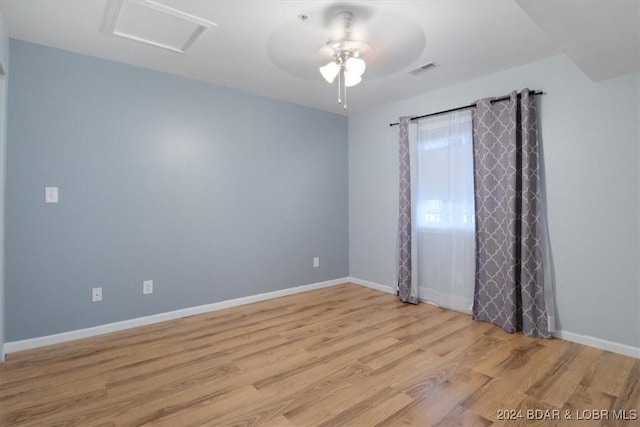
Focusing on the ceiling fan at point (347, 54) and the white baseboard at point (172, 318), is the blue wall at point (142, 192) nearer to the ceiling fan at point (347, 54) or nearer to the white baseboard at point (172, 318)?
the white baseboard at point (172, 318)

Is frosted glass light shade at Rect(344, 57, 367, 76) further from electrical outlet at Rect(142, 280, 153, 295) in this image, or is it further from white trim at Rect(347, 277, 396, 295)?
white trim at Rect(347, 277, 396, 295)

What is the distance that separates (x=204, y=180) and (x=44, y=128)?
1.36 metres

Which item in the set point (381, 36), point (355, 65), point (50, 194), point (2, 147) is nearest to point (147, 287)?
point (50, 194)

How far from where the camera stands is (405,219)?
12.6ft

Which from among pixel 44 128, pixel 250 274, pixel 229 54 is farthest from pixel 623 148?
pixel 44 128

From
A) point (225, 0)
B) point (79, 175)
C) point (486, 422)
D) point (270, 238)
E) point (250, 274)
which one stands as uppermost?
point (225, 0)

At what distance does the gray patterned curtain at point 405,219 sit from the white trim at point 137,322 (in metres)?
1.25

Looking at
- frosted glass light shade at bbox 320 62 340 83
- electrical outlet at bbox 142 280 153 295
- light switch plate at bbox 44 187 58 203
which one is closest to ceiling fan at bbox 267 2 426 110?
frosted glass light shade at bbox 320 62 340 83

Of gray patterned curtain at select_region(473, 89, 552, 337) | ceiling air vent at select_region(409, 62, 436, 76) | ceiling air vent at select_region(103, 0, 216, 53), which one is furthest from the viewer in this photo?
ceiling air vent at select_region(409, 62, 436, 76)

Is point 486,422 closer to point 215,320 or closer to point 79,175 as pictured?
point 215,320

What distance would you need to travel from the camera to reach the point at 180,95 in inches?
128

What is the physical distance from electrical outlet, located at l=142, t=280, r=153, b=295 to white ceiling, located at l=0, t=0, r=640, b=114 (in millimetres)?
2090

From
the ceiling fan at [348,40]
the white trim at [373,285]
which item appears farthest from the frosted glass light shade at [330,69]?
the white trim at [373,285]

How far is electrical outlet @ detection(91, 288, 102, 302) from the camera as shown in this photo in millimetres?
2807
